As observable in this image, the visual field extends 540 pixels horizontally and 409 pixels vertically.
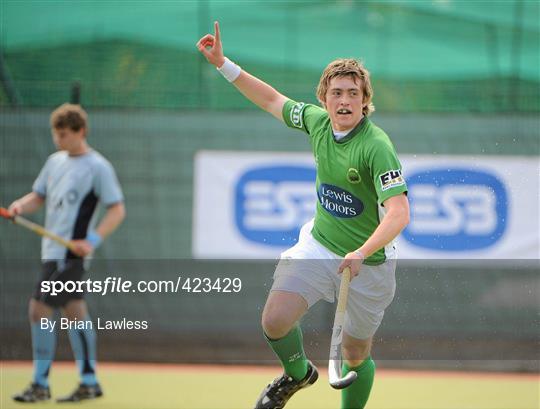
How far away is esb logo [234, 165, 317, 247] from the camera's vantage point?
9297mm

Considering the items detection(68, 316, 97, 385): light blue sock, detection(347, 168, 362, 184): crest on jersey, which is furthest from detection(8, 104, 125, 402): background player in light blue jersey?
detection(347, 168, 362, 184): crest on jersey

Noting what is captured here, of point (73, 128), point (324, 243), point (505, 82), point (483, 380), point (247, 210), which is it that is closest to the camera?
point (324, 243)

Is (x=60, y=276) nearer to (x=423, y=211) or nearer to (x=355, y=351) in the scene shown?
(x=355, y=351)

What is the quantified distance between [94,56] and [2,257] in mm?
A: 1960

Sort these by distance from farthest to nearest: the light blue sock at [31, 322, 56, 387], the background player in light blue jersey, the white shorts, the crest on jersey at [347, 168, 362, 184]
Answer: the background player in light blue jersey
the light blue sock at [31, 322, 56, 387]
the white shorts
the crest on jersey at [347, 168, 362, 184]

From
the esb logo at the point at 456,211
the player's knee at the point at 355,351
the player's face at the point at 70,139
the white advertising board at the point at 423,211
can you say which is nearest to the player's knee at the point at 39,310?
the player's face at the point at 70,139

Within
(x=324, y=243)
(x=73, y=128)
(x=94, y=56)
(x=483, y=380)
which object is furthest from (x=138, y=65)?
(x=324, y=243)

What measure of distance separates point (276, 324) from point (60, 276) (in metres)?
2.29

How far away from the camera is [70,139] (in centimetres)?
719

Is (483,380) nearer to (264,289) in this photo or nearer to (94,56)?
(264,289)

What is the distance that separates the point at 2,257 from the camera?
9.47 metres

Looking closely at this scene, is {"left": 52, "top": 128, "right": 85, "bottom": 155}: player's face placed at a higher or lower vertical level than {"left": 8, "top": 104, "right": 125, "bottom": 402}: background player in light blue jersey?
higher

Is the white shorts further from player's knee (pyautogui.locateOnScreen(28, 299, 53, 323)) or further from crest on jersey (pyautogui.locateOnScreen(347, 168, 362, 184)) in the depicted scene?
player's knee (pyautogui.locateOnScreen(28, 299, 53, 323))

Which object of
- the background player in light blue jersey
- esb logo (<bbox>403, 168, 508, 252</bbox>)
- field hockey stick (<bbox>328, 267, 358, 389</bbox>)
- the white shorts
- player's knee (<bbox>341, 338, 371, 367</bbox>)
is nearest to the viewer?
field hockey stick (<bbox>328, 267, 358, 389</bbox>)
